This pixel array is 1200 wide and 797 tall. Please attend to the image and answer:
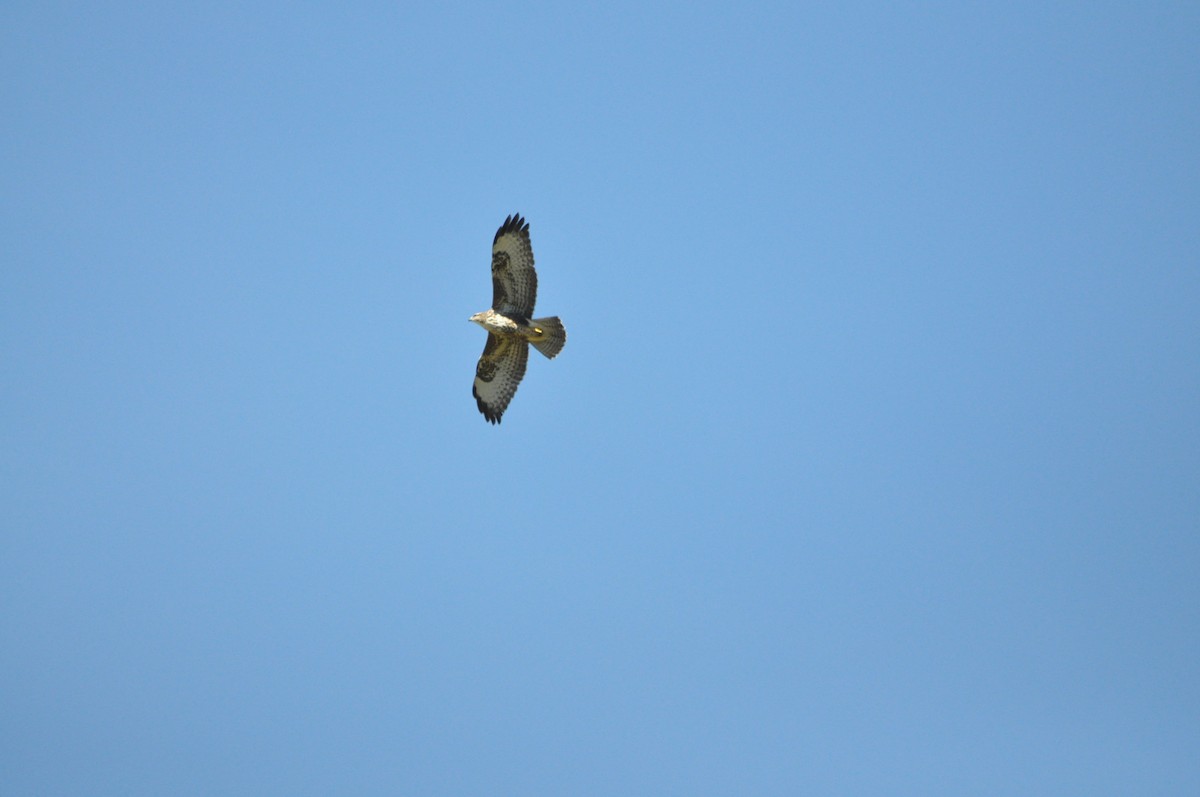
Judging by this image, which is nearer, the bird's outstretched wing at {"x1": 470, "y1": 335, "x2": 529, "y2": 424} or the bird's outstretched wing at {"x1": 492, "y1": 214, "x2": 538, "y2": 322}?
the bird's outstretched wing at {"x1": 492, "y1": 214, "x2": 538, "y2": 322}

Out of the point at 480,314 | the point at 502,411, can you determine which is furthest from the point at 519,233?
the point at 502,411

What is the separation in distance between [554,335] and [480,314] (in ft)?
3.77

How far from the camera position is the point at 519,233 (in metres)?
20.6

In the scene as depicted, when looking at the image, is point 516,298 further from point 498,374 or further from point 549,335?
point 498,374

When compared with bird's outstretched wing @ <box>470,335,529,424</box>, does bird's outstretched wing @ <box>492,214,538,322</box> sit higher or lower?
higher

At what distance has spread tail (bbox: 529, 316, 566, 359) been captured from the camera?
20750 mm

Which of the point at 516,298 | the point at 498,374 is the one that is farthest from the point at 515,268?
the point at 498,374

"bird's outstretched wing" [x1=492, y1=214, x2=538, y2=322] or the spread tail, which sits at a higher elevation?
"bird's outstretched wing" [x1=492, y1=214, x2=538, y2=322]

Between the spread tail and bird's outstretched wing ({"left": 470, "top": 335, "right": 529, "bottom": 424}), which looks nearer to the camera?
the spread tail

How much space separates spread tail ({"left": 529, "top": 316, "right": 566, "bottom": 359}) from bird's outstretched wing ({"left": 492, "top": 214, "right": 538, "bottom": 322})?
8.4 inches

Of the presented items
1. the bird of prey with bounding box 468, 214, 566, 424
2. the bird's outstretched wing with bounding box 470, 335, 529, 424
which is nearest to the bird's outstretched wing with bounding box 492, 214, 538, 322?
the bird of prey with bounding box 468, 214, 566, 424

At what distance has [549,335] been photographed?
819 inches

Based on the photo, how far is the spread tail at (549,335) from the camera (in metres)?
20.8

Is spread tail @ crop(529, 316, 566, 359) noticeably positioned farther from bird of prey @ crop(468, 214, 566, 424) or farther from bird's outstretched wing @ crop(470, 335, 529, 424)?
bird's outstretched wing @ crop(470, 335, 529, 424)
